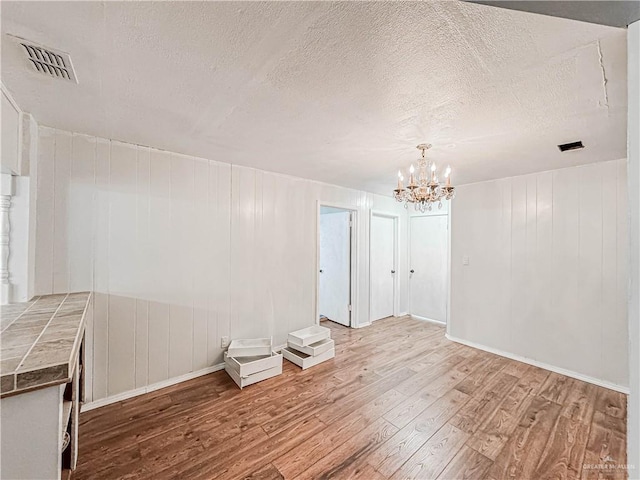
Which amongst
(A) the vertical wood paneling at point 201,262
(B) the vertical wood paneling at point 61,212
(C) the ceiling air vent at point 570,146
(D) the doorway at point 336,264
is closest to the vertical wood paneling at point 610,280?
(C) the ceiling air vent at point 570,146

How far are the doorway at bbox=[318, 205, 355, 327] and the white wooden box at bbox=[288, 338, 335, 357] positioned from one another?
1280 mm

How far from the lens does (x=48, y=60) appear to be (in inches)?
49.7

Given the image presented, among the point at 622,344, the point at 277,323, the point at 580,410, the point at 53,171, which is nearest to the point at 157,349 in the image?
the point at 277,323

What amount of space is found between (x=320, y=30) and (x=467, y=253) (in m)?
3.61

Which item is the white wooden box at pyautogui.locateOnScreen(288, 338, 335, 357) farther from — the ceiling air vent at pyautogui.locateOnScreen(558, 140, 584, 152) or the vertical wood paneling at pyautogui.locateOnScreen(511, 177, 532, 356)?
the ceiling air vent at pyautogui.locateOnScreen(558, 140, 584, 152)

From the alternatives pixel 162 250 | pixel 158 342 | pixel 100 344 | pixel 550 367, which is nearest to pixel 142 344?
pixel 158 342

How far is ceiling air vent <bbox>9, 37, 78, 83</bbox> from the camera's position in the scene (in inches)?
46.4

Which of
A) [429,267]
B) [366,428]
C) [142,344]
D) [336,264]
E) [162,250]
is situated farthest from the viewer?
[429,267]

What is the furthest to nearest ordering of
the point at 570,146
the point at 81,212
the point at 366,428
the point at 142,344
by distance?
1. the point at 142,344
2. the point at 570,146
3. the point at 81,212
4. the point at 366,428

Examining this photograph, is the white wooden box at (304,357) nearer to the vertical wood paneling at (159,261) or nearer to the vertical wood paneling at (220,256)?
the vertical wood paneling at (220,256)

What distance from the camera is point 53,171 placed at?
2.09 m

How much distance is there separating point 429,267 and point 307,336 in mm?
2804

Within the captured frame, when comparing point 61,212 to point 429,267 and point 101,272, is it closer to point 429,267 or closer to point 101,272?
point 101,272

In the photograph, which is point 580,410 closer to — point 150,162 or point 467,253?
point 467,253
